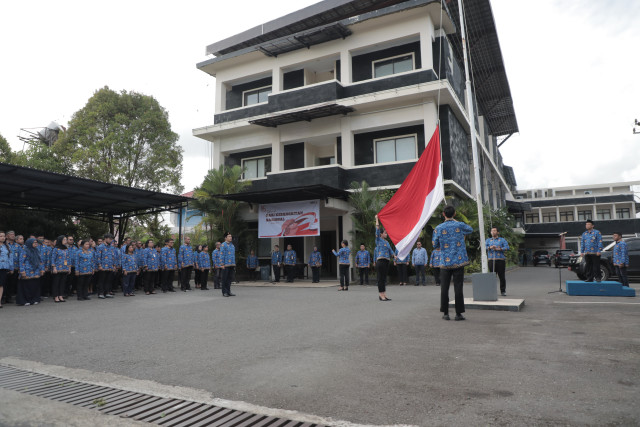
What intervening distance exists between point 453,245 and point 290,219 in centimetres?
1211

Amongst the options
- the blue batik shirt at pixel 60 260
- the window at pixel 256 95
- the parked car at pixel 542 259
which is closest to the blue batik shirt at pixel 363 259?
the blue batik shirt at pixel 60 260

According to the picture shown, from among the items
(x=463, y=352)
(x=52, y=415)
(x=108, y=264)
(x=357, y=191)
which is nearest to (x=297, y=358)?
(x=463, y=352)

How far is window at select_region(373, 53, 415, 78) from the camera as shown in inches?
784

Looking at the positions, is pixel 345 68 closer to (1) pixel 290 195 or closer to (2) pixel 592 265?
(1) pixel 290 195

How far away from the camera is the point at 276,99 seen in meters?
21.5

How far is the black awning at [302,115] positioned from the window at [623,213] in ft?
181

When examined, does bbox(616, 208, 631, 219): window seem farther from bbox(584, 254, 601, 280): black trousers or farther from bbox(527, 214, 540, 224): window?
bbox(584, 254, 601, 280): black trousers

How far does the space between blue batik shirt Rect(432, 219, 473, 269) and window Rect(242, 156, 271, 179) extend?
16.3m

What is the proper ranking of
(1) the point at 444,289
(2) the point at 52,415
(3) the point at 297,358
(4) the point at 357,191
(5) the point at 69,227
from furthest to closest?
(5) the point at 69,227 < (4) the point at 357,191 < (1) the point at 444,289 < (3) the point at 297,358 < (2) the point at 52,415

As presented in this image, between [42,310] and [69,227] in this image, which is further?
[69,227]

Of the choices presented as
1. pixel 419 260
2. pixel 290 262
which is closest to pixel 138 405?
pixel 419 260

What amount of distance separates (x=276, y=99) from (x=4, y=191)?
12390 millimetres

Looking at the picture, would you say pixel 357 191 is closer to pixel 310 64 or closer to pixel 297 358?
pixel 310 64

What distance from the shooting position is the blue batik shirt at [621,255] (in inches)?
481
